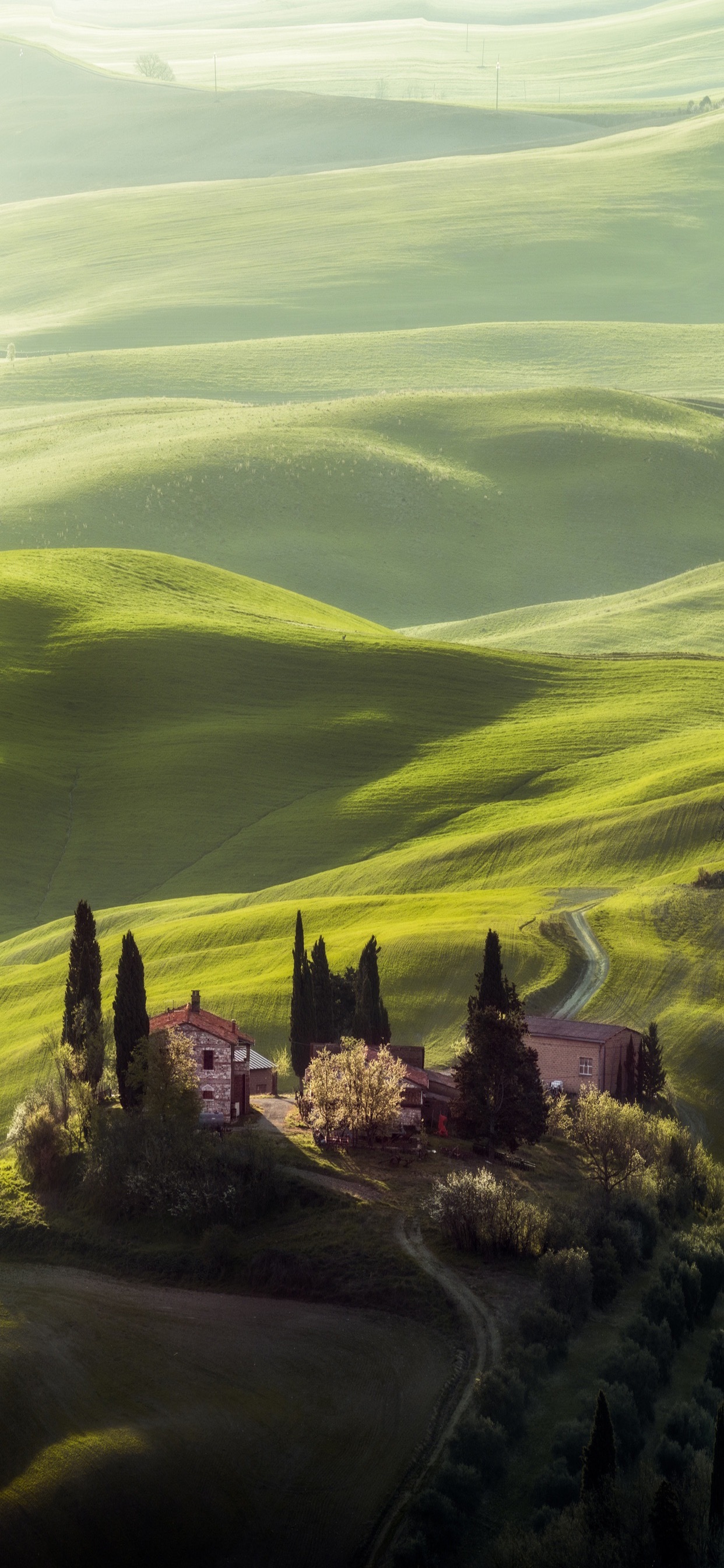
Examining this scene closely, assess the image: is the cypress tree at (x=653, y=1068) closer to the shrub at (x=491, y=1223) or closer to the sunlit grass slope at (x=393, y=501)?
the shrub at (x=491, y=1223)

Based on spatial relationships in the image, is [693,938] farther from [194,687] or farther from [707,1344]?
[194,687]

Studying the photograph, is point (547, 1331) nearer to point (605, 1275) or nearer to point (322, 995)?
point (605, 1275)

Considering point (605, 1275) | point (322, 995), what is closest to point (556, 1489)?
point (605, 1275)

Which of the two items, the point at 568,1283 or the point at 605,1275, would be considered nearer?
the point at 568,1283

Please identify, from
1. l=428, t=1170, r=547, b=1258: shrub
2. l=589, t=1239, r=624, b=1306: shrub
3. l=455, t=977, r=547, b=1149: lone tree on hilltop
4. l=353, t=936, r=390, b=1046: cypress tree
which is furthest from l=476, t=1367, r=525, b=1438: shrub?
l=353, t=936, r=390, b=1046: cypress tree

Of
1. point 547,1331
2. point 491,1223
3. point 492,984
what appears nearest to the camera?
point 547,1331

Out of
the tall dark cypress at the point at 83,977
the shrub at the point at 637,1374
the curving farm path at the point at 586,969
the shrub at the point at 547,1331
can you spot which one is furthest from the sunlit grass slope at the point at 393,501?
the shrub at the point at 637,1374
